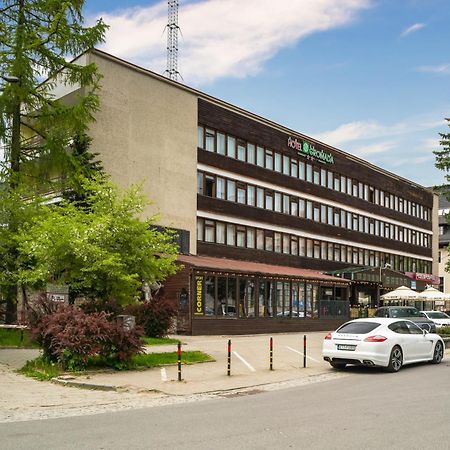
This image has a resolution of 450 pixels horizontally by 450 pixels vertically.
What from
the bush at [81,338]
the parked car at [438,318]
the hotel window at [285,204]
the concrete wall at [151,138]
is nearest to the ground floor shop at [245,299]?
the concrete wall at [151,138]

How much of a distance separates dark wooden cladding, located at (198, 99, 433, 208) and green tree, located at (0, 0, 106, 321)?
45.1ft

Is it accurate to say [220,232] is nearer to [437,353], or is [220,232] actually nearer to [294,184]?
[294,184]

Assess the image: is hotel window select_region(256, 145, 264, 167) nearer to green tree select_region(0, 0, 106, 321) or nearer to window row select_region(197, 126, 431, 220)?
window row select_region(197, 126, 431, 220)

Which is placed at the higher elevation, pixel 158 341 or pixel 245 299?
pixel 245 299

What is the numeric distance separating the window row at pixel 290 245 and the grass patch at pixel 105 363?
772 inches

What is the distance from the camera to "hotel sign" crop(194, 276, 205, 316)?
3228 cm

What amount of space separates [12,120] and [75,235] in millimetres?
10323

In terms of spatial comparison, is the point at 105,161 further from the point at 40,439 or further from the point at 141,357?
the point at 40,439

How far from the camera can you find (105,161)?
33.8 m

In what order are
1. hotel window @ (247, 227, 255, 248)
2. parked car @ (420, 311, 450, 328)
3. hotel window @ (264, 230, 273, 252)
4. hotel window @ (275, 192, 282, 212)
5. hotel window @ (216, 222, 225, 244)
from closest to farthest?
parked car @ (420, 311, 450, 328) < hotel window @ (216, 222, 225, 244) < hotel window @ (247, 227, 255, 248) < hotel window @ (264, 230, 273, 252) < hotel window @ (275, 192, 282, 212)

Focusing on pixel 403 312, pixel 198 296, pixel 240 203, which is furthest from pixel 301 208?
pixel 198 296

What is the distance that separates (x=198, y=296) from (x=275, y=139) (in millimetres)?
17539

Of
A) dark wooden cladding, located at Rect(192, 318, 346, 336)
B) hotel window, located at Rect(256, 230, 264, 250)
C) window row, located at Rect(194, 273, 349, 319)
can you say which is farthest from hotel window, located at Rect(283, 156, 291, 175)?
dark wooden cladding, located at Rect(192, 318, 346, 336)

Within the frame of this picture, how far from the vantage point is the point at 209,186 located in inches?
1597
